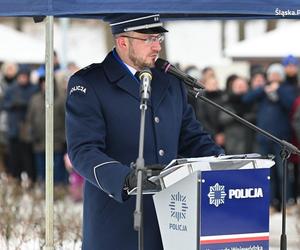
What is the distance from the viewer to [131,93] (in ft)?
17.4

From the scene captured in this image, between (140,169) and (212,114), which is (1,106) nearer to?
(212,114)

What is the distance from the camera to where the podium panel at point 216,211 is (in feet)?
15.8

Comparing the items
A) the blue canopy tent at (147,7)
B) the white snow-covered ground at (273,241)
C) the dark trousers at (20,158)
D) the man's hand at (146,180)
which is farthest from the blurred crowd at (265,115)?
the man's hand at (146,180)

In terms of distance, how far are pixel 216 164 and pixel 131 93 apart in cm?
70

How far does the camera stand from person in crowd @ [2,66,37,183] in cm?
1464

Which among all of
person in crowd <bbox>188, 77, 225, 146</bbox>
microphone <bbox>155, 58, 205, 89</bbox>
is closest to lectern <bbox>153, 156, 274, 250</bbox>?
microphone <bbox>155, 58, 205, 89</bbox>

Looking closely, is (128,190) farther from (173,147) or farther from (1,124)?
(1,124)

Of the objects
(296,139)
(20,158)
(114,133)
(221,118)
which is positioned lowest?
(20,158)

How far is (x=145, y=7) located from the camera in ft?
16.5

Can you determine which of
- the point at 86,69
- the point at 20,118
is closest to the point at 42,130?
the point at 20,118

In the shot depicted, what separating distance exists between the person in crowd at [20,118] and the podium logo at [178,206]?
9.72 metres

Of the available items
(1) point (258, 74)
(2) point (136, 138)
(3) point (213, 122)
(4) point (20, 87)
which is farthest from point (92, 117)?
(4) point (20, 87)

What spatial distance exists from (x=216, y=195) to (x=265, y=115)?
7.15 metres

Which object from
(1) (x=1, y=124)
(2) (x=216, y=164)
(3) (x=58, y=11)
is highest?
(3) (x=58, y=11)
